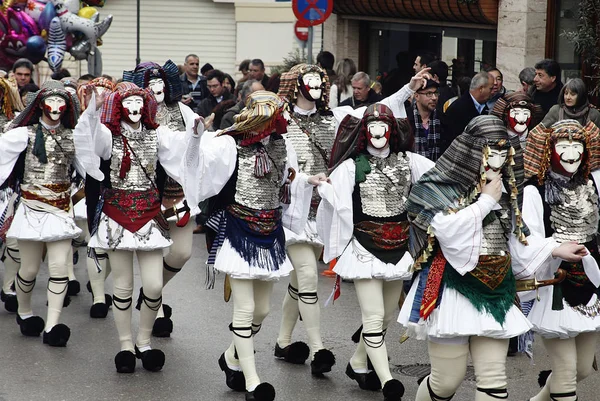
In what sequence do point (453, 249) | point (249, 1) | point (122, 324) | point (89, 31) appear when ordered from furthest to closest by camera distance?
point (249, 1), point (89, 31), point (122, 324), point (453, 249)

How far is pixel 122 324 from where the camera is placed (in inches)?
341

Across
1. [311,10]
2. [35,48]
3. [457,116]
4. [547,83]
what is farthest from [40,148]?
[35,48]

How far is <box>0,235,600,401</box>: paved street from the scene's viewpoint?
26.3 ft

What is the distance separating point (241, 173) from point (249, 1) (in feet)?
78.9

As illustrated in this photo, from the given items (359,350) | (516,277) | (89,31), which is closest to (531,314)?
(516,277)

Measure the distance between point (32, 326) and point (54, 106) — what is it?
176cm

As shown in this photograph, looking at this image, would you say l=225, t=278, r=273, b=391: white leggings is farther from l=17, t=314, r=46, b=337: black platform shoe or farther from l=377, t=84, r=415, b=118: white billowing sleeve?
l=17, t=314, r=46, b=337: black platform shoe

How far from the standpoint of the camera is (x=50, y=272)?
9.46 m

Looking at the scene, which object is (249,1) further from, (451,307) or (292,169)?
(451,307)

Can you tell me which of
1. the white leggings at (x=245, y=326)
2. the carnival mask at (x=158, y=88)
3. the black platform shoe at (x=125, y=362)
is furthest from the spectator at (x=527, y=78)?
the black platform shoe at (x=125, y=362)

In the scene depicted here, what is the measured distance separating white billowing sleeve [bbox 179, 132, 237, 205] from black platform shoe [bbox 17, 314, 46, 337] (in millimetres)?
2355

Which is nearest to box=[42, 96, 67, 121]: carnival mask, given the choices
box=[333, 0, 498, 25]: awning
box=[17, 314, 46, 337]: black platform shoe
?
box=[17, 314, 46, 337]: black platform shoe

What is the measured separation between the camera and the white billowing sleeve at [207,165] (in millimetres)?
7812

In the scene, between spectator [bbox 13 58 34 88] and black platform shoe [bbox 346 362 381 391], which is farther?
spectator [bbox 13 58 34 88]
